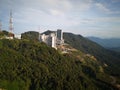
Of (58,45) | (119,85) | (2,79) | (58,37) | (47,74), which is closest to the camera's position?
(2,79)

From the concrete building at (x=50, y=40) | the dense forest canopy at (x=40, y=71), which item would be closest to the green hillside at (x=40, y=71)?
the dense forest canopy at (x=40, y=71)

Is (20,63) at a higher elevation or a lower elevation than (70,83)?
higher

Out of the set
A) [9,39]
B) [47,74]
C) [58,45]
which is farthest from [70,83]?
[58,45]

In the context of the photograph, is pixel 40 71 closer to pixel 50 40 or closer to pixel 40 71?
pixel 40 71

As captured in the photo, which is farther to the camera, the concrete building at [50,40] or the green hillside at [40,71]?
the concrete building at [50,40]

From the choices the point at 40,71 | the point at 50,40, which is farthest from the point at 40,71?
the point at 50,40

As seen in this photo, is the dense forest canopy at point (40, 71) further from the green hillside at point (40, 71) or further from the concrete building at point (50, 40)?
the concrete building at point (50, 40)

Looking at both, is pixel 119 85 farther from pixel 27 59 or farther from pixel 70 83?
pixel 27 59

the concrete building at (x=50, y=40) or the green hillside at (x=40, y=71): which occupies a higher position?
the concrete building at (x=50, y=40)
